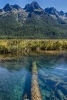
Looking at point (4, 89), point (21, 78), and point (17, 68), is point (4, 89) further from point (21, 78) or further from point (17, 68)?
point (17, 68)

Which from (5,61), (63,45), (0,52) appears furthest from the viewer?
(63,45)

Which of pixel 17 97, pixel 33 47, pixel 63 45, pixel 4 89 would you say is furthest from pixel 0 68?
pixel 63 45

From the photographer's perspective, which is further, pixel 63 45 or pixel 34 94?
pixel 63 45

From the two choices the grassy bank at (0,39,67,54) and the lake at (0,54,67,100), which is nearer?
the lake at (0,54,67,100)

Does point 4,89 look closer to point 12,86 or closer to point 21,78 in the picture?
point 12,86

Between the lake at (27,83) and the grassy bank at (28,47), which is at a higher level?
the grassy bank at (28,47)

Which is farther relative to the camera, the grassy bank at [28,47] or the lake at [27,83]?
the grassy bank at [28,47]

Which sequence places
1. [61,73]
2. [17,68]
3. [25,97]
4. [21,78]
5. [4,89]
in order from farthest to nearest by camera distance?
[17,68] < [61,73] < [21,78] < [4,89] < [25,97]

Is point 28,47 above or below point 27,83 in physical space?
above

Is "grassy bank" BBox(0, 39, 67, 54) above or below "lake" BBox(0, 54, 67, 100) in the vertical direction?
above

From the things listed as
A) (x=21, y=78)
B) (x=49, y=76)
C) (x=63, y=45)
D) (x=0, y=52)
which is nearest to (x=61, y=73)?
(x=49, y=76)

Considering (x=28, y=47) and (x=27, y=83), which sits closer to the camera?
(x=27, y=83)
